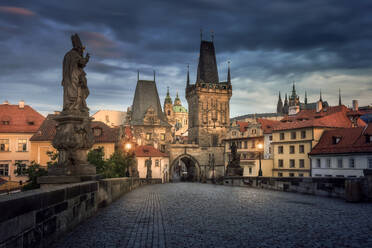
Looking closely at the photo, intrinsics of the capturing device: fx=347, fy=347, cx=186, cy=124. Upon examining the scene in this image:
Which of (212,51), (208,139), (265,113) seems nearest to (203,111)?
(208,139)

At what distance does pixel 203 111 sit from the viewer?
8762 centimetres

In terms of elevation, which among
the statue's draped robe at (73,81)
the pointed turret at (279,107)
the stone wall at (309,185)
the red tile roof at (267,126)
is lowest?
the stone wall at (309,185)

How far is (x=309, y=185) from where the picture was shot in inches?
657

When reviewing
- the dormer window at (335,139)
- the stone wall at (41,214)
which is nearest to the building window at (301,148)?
the dormer window at (335,139)

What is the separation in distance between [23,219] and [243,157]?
66.0 metres

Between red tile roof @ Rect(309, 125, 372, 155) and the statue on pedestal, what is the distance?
116ft

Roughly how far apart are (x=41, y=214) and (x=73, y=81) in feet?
17.2

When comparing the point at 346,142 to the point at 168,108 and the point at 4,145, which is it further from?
the point at 168,108

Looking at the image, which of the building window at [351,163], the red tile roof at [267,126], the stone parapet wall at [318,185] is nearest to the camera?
the stone parapet wall at [318,185]

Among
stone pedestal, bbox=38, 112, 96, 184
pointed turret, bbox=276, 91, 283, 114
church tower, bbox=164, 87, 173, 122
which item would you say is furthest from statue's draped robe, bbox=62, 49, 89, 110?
church tower, bbox=164, 87, 173, 122

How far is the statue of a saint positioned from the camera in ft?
32.0

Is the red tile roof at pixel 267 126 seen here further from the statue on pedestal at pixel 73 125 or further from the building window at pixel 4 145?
the statue on pedestal at pixel 73 125

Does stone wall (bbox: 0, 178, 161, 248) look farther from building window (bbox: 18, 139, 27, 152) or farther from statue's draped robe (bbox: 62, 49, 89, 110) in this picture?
building window (bbox: 18, 139, 27, 152)

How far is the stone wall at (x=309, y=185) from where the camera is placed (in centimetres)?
Answer: 1457
